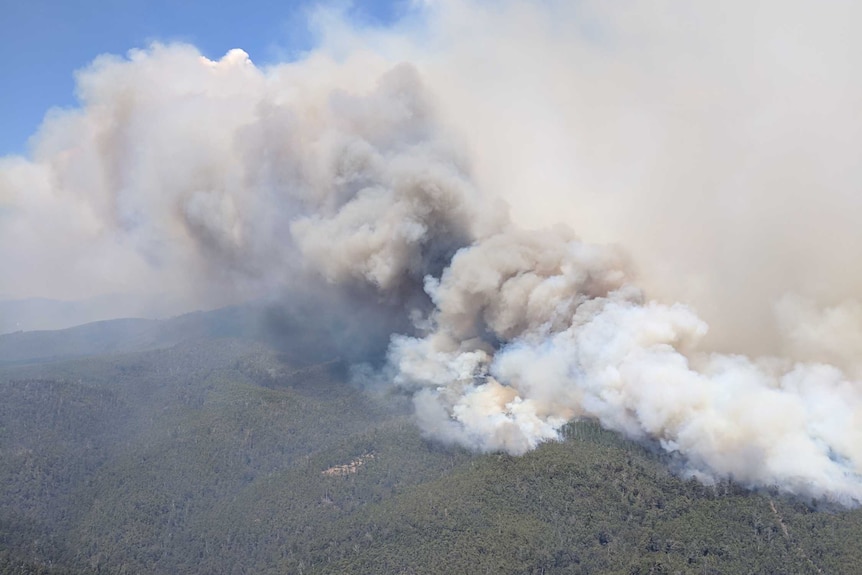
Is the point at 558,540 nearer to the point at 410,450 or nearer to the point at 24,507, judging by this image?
the point at 410,450

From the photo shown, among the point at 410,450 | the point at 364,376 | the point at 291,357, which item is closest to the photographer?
the point at 410,450

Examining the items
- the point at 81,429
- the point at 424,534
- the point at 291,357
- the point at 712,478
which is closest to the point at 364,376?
the point at 291,357

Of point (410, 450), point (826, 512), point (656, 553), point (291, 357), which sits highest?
point (291, 357)

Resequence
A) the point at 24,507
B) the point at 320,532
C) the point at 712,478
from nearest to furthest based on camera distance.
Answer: the point at 712,478
the point at 320,532
the point at 24,507

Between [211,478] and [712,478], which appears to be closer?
[712,478]

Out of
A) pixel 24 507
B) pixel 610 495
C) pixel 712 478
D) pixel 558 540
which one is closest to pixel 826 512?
pixel 712 478

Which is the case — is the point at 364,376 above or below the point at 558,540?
above
